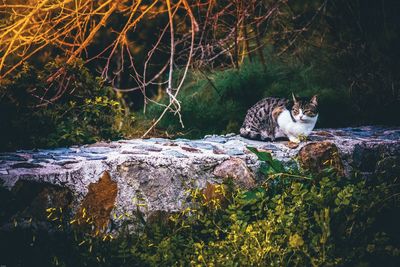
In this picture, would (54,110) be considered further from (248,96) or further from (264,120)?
(248,96)

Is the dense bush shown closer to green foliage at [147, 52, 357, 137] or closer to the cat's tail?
the cat's tail

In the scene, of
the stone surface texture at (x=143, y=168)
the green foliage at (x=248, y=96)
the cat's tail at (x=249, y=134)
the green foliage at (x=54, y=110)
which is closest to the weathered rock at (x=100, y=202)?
the stone surface texture at (x=143, y=168)

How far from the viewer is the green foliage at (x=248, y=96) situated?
24.4 feet

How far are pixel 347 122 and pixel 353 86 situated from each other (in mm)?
517


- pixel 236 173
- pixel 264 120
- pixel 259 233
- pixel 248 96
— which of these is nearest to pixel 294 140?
pixel 264 120

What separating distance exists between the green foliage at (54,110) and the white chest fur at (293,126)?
1.79 meters

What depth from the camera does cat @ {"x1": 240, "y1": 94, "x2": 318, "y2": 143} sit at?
5711 millimetres

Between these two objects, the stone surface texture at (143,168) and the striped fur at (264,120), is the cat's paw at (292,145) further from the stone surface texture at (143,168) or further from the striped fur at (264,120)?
the striped fur at (264,120)

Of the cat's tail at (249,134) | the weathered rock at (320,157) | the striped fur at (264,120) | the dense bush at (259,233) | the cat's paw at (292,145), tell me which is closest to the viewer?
the dense bush at (259,233)

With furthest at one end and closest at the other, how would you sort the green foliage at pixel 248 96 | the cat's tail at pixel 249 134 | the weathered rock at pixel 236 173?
the green foliage at pixel 248 96, the cat's tail at pixel 249 134, the weathered rock at pixel 236 173

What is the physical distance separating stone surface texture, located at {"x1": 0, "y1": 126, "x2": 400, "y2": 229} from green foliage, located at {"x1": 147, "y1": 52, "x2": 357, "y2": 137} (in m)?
1.95

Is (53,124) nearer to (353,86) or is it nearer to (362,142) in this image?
(362,142)

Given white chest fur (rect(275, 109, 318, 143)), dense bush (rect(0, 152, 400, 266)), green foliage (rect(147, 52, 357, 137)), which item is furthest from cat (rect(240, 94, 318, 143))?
green foliage (rect(147, 52, 357, 137))

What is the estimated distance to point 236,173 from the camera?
15.9 ft
